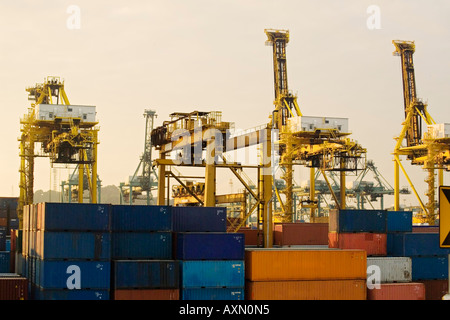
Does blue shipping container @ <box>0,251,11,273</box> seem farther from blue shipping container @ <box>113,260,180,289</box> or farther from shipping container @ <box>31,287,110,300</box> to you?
blue shipping container @ <box>113,260,180,289</box>

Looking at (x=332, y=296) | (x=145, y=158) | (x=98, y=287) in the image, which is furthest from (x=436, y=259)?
(x=145, y=158)

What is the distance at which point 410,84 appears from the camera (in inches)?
4092

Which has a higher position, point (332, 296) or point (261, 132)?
point (261, 132)

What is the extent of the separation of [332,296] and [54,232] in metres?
15.8

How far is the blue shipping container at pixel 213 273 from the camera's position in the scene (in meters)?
36.3

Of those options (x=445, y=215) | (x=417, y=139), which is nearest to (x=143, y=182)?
(x=417, y=139)

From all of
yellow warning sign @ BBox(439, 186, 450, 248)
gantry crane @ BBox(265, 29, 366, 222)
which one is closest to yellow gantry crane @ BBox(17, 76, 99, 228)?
gantry crane @ BBox(265, 29, 366, 222)

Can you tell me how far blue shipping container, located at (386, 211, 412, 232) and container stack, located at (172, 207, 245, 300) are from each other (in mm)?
13119

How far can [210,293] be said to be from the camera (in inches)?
1438

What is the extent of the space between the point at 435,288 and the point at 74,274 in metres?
23.5

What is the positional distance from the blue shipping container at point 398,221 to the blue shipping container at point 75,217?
19.9m

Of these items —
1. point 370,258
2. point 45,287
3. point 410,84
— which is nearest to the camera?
point 45,287

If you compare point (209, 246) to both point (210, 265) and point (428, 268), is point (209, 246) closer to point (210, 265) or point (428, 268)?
point (210, 265)
